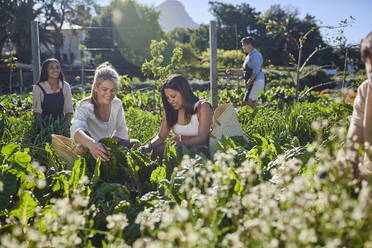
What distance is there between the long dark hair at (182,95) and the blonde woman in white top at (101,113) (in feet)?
1.37

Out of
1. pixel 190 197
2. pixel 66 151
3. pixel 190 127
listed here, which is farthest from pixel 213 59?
pixel 190 197

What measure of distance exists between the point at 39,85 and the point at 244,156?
10.9 ft

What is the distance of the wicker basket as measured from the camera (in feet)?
9.05

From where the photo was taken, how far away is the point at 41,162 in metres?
3.38

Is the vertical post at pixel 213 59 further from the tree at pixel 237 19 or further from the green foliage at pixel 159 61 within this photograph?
the tree at pixel 237 19

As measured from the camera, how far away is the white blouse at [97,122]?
3.00 m

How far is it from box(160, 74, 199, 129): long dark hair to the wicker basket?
932 millimetres

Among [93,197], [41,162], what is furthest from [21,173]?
[41,162]

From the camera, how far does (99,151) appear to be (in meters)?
2.48

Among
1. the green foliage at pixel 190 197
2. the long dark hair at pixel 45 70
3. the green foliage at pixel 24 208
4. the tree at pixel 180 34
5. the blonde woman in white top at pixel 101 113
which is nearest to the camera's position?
the green foliage at pixel 190 197

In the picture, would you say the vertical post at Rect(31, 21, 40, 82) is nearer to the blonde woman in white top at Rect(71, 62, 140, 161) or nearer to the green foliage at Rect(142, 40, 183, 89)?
the green foliage at Rect(142, 40, 183, 89)

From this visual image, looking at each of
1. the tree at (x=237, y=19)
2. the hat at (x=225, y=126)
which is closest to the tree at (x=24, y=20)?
the tree at (x=237, y=19)

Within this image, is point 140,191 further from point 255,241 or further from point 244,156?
point 255,241

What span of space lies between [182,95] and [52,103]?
2.32 metres
